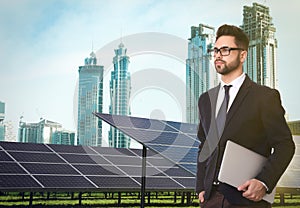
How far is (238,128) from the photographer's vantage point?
1723 mm

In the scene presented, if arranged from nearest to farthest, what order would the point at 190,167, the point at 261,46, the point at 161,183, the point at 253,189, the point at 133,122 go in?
the point at 253,189, the point at 190,167, the point at 133,122, the point at 161,183, the point at 261,46

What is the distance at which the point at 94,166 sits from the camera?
733cm

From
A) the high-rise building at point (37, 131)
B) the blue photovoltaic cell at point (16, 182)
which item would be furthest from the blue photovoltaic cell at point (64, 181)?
the high-rise building at point (37, 131)

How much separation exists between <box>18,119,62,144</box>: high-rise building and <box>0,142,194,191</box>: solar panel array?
1486mm

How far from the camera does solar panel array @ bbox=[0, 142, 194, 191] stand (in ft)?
18.8

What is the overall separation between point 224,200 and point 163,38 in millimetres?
A: 2132

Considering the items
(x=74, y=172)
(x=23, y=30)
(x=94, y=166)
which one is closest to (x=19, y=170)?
(x=74, y=172)

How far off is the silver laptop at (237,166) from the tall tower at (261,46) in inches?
273

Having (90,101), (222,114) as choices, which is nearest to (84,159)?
(90,101)

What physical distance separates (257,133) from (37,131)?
30.5 feet

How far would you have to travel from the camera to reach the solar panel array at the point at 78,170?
18.8 feet

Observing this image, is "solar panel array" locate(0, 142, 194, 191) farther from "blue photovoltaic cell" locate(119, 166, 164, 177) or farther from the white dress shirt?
the white dress shirt

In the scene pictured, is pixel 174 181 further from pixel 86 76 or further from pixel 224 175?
pixel 224 175

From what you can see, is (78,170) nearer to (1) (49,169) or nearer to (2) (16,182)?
(1) (49,169)
